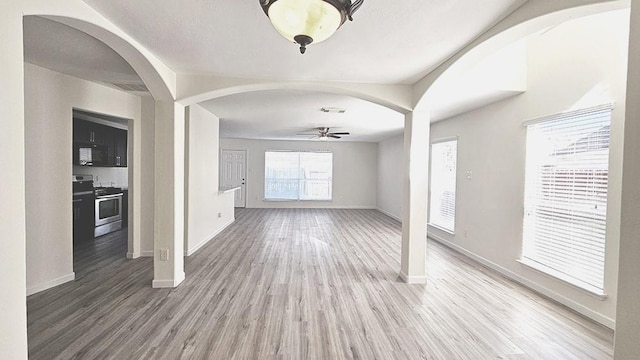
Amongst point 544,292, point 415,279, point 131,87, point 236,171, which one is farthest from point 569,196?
point 236,171

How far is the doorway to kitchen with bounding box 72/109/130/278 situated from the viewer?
467 cm

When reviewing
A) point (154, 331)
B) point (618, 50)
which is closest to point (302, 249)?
point (154, 331)

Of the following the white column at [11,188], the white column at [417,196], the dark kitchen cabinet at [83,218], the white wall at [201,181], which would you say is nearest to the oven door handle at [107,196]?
the dark kitchen cabinet at [83,218]

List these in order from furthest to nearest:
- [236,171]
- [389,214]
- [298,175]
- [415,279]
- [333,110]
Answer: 1. [298,175]
2. [236,171]
3. [389,214]
4. [333,110]
5. [415,279]

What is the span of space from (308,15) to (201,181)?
441 centimetres

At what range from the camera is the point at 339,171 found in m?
10.3

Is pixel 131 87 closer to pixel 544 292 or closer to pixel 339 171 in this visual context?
pixel 544 292

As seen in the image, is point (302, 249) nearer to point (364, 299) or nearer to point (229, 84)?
point (364, 299)

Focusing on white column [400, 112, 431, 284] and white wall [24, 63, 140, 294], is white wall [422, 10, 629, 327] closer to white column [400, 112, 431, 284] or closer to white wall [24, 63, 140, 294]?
→ white column [400, 112, 431, 284]

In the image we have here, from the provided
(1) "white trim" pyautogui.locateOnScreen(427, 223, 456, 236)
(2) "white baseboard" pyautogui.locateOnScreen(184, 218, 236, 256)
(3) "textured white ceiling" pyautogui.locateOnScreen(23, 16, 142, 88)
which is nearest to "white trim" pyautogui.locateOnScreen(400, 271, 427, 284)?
(1) "white trim" pyautogui.locateOnScreen(427, 223, 456, 236)

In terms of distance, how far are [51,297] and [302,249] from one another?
10.6 feet

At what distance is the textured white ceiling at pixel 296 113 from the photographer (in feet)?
13.9

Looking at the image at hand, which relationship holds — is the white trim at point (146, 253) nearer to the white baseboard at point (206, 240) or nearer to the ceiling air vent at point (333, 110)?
the white baseboard at point (206, 240)

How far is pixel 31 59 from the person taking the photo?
2.94 metres
